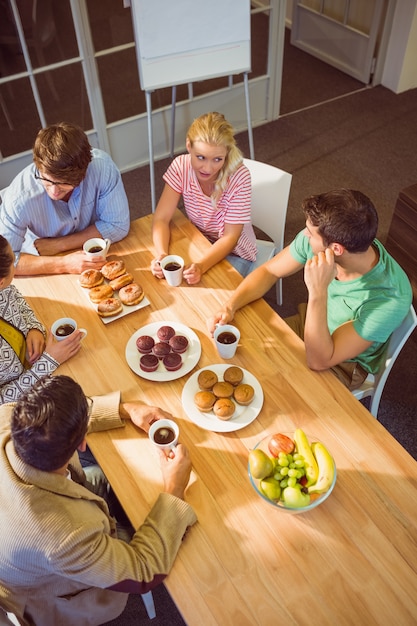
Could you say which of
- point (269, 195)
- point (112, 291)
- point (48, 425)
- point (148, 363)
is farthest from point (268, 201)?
point (48, 425)

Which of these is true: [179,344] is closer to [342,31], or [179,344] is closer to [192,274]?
[192,274]

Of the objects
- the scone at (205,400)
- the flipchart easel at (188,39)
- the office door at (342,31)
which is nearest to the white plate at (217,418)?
the scone at (205,400)

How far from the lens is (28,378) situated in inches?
70.1

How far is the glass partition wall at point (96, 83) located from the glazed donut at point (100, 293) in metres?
1.97

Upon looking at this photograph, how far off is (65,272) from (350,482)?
1.32m

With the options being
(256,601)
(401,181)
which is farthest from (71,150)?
(401,181)

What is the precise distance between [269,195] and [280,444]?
137 centimetres

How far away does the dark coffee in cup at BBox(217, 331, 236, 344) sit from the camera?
175 cm

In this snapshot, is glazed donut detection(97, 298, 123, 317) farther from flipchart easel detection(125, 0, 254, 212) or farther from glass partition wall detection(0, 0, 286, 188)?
glass partition wall detection(0, 0, 286, 188)

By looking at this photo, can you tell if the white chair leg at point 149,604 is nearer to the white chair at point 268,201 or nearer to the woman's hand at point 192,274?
the woman's hand at point 192,274

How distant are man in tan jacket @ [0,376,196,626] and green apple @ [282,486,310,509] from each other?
26 cm

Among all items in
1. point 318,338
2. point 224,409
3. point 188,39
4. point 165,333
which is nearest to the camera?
point 224,409

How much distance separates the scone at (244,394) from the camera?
162cm

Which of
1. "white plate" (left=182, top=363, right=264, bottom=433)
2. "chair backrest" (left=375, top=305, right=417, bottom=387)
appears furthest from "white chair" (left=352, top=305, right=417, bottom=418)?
"white plate" (left=182, top=363, right=264, bottom=433)
